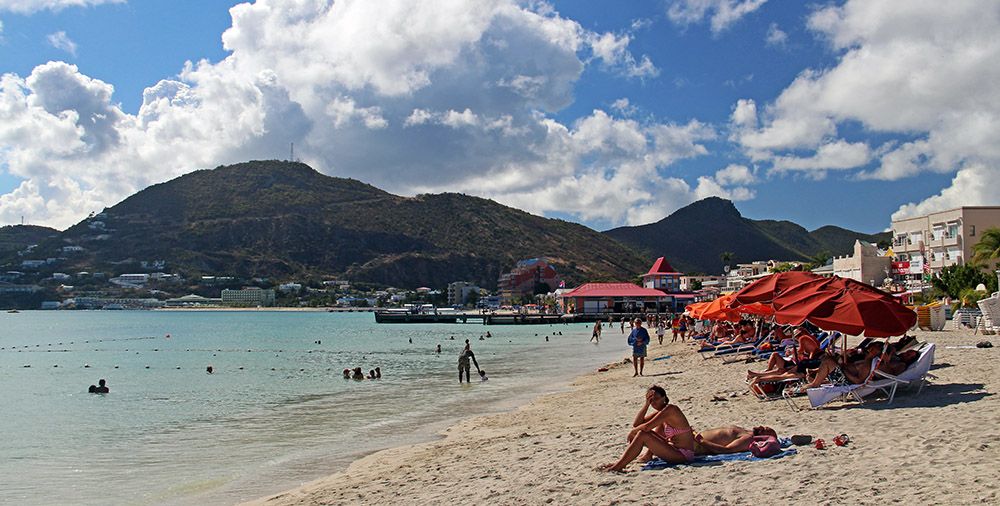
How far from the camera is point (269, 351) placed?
46.2 metres

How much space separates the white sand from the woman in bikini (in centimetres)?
18

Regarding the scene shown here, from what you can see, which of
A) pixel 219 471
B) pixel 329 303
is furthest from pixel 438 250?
pixel 219 471

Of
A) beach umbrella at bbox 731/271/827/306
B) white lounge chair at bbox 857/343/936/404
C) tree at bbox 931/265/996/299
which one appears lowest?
white lounge chair at bbox 857/343/936/404

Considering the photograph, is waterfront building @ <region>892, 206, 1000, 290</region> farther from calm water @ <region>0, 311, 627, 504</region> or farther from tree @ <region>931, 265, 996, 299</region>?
calm water @ <region>0, 311, 627, 504</region>

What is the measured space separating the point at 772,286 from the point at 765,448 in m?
5.45

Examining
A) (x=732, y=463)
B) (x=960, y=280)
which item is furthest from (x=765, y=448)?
(x=960, y=280)

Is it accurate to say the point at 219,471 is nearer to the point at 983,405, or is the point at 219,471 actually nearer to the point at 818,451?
the point at 818,451

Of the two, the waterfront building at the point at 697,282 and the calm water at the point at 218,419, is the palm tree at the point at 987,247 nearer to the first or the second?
the calm water at the point at 218,419

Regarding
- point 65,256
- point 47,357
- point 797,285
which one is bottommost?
point 47,357

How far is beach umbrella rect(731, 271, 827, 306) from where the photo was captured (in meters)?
12.2

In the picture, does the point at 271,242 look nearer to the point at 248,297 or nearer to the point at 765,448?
the point at 248,297

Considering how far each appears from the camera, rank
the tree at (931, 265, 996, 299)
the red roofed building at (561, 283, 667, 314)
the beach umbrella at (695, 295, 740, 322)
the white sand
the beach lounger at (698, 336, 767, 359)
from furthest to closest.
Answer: the red roofed building at (561, 283, 667, 314), the tree at (931, 265, 996, 299), the beach umbrella at (695, 295, 740, 322), the beach lounger at (698, 336, 767, 359), the white sand

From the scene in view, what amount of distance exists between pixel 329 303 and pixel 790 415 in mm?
159775

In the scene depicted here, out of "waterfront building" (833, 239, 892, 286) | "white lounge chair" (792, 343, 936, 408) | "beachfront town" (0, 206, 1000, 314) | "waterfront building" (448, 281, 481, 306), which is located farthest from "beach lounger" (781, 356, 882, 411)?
"waterfront building" (448, 281, 481, 306)
